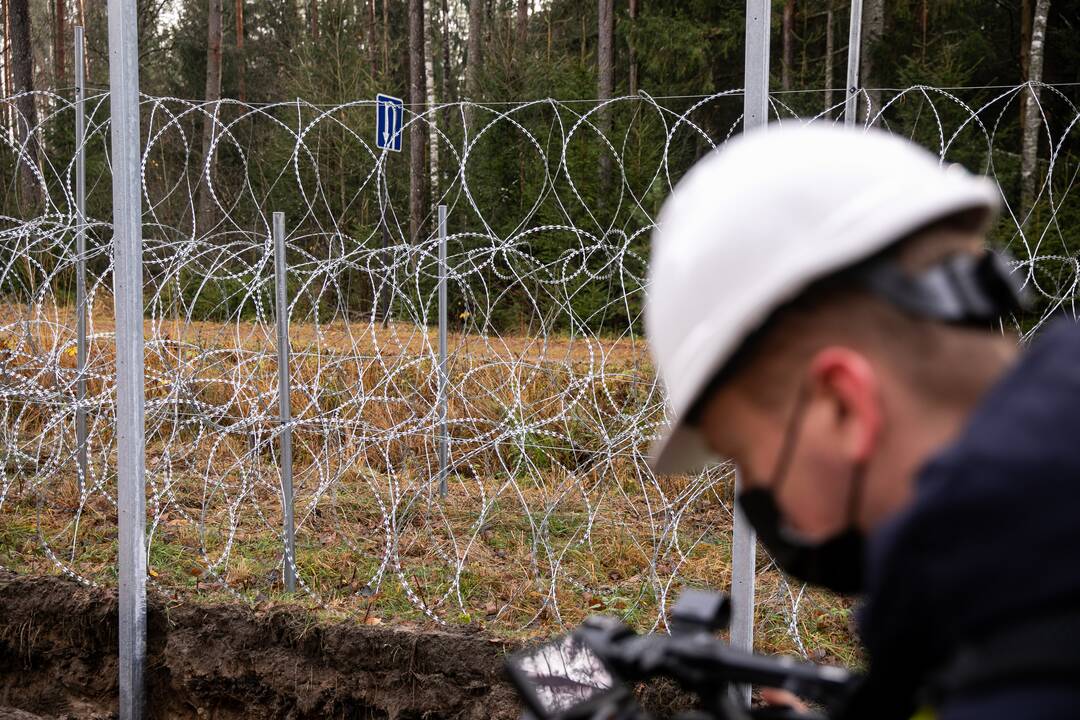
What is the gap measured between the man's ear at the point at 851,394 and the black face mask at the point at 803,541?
0.06ft

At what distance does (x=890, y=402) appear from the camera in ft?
2.44

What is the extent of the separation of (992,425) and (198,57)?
80.5ft

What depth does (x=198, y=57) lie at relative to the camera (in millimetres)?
22891

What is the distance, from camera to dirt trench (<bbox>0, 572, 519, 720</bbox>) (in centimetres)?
385

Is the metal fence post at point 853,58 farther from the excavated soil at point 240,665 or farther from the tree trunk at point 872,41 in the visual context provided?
the tree trunk at point 872,41

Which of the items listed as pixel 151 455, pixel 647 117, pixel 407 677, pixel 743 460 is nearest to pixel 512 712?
pixel 407 677

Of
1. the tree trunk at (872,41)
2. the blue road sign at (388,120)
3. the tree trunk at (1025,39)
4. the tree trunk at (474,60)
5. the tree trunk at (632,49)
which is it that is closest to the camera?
the blue road sign at (388,120)

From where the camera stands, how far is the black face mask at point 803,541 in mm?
791

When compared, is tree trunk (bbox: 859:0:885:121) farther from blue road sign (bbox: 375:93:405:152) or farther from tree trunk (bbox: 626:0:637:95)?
blue road sign (bbox: 375:93:405:152)

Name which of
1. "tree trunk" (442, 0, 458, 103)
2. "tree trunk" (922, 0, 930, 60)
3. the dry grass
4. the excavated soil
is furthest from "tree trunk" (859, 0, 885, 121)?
the excavated soil

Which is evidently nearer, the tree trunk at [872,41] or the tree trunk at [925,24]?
the tree trunk at [925,24]

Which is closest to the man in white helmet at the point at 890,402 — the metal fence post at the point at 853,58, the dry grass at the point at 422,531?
the dry grass at the point at 422,531

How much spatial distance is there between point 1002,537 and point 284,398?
405 centimetres

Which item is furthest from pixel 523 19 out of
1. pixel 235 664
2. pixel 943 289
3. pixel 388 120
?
pixel 943 289
